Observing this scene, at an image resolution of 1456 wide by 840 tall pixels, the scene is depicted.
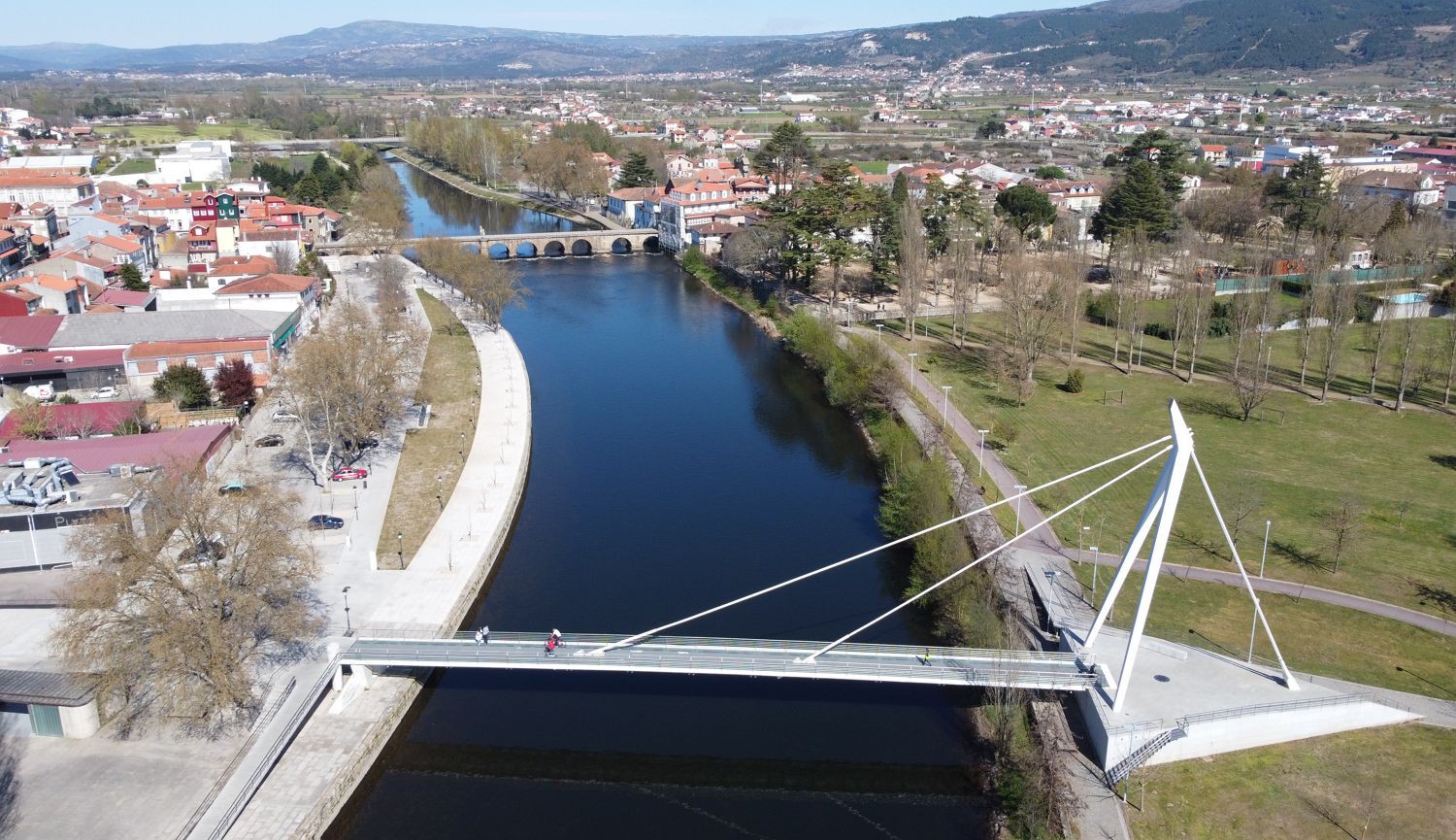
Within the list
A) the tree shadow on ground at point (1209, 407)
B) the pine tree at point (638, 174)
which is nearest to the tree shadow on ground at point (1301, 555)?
the tree shadow on ground at point (1209, 407)

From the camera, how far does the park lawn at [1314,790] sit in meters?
14.5

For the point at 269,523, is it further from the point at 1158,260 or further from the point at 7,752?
the point at 1158,260

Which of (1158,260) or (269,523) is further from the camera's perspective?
(1158,260)

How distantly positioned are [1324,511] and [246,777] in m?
23.6

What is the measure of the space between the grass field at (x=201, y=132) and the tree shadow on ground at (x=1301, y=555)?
10851 centimetres

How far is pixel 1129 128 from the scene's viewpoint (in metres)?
124

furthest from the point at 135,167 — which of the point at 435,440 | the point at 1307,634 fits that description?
the point at 1307,634

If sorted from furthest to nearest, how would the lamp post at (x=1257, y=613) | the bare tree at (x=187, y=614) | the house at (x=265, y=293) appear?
the house at (x=265, y=293)
the lamp post at (x=1257, y=613)
the bare tree at (x=187, y=614)

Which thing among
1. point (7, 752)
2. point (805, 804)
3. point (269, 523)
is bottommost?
point (805, 804)

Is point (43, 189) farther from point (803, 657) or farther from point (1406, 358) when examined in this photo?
point (1406, 358)

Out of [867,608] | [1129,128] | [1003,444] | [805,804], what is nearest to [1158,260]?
[1003,444]

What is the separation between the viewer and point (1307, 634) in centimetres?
1920

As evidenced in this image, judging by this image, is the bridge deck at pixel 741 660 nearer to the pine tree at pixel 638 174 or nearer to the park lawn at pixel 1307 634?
the park lawn at pixel 1307 634

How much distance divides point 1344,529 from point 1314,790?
8736 millimetres
